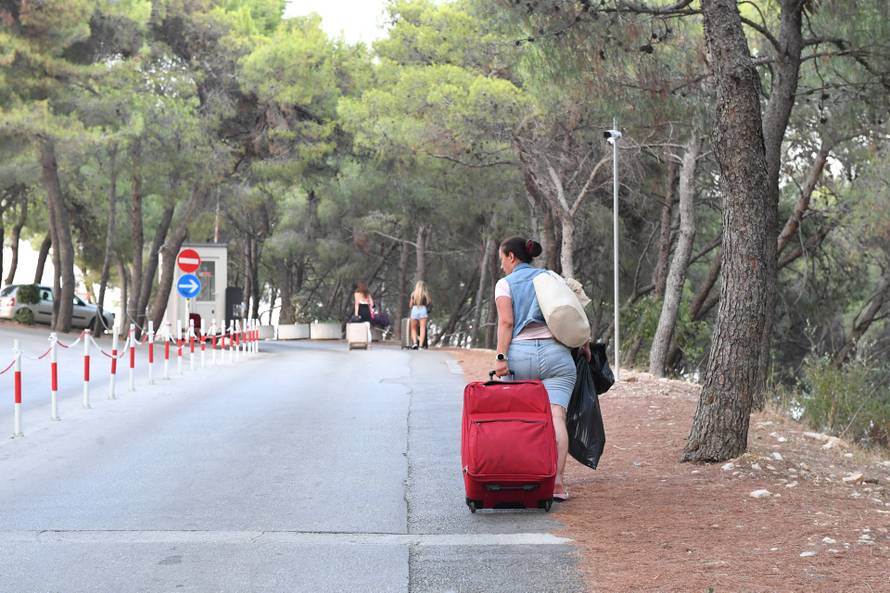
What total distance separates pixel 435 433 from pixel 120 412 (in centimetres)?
437

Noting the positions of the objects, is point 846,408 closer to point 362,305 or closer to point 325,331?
point 362,305

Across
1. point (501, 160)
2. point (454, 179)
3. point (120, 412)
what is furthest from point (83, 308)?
point (120, 412)

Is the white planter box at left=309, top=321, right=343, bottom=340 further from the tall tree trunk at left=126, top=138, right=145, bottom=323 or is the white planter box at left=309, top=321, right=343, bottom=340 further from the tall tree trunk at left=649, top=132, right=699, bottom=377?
the tall tree trunk at left=649, top=132, right=699, bottom=377

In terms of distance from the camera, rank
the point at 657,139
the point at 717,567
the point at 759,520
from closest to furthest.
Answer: the point at 717,567
the point at 759,520
the point at 657,139

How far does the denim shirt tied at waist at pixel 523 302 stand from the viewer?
856 cm

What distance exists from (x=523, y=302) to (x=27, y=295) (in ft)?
123

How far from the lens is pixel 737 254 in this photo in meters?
10.2

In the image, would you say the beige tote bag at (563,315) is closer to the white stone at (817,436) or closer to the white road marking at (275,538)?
the white road marking at (275,538)

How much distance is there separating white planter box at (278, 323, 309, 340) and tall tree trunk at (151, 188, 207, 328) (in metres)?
11.5

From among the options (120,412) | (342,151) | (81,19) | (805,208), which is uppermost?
(81,19)

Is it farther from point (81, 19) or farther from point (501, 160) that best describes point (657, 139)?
point (81, 19)

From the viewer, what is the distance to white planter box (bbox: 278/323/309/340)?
5012 centimetres

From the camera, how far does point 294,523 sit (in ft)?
25.9

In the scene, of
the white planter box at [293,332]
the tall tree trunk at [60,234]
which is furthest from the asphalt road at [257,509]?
the white planter box at [293,332]
